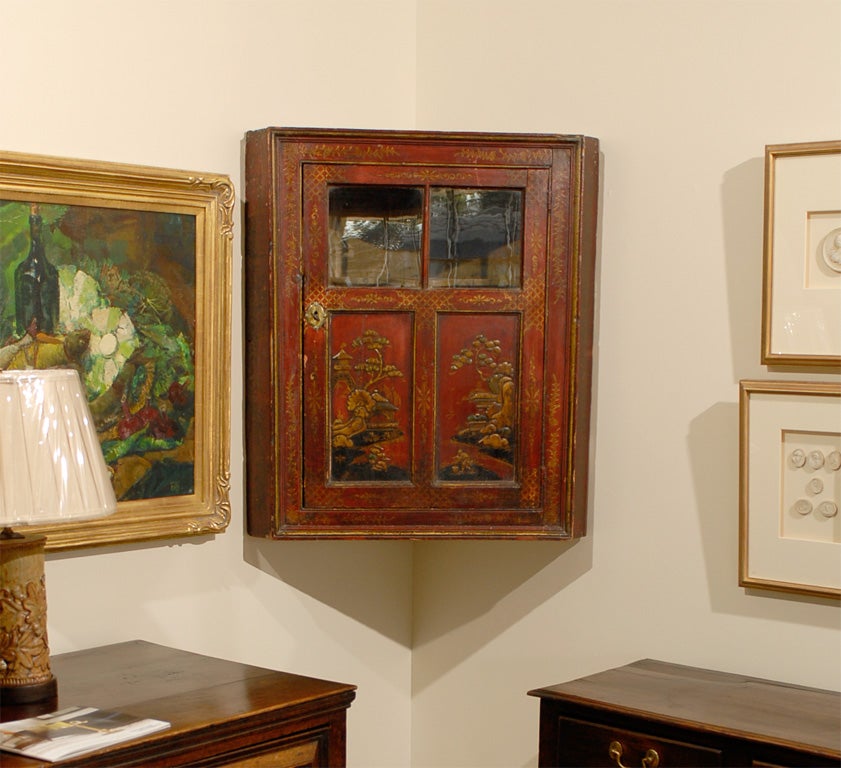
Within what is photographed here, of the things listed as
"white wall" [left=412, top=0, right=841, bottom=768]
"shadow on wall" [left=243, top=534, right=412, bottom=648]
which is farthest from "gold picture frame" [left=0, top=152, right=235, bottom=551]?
"white wall" [left=412, top=0, right=841, bottom=768]

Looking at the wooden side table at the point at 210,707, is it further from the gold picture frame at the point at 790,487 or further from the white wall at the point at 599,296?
the gold picture frame at the point at 790,487

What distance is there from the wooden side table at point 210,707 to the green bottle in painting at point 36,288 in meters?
0.74

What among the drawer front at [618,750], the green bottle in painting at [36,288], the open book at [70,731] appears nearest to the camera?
the open book at [70,731]

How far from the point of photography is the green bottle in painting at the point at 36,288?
2.58m

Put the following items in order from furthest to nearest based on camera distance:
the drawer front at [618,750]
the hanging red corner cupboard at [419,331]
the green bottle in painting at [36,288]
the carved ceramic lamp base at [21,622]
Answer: the hanging red corner cupboard at [419,331] → the green bottle in painting at [36,288] → the drawer front at [618,750] → the carved ceramic lamp base at [21,622]

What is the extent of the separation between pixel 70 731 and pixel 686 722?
118cm

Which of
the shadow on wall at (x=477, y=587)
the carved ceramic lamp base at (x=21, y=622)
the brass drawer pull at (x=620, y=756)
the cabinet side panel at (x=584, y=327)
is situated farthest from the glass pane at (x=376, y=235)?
the brass drawer pull at (x=620, y=756)

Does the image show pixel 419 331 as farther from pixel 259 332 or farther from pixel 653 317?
pixel 653 317

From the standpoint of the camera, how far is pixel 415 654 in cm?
354

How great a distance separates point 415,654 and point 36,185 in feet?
5.72

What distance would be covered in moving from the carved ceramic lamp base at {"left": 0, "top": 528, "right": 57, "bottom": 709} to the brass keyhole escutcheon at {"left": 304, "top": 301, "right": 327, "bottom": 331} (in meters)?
0.90

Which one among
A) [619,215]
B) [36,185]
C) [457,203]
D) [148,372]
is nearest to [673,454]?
[619,215]

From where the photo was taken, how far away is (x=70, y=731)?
6.89 feet

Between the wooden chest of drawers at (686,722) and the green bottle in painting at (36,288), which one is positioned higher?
the green bottle in painting at (36,288)
